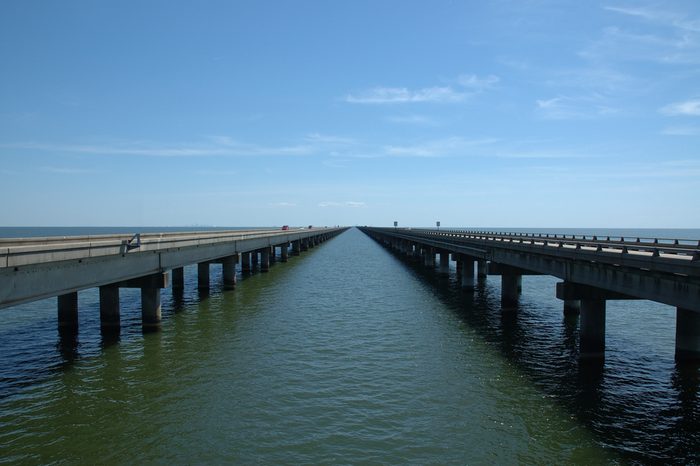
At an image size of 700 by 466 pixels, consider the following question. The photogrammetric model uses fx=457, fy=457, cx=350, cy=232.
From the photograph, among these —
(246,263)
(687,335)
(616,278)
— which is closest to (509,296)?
Result: (687,335)

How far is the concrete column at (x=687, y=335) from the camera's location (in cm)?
1812

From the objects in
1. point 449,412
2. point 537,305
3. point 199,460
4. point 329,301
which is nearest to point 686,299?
point 449,412

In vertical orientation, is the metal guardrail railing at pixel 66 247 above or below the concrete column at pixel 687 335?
above

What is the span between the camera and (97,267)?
18.8m

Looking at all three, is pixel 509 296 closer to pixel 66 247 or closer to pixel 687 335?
pixel 687 335

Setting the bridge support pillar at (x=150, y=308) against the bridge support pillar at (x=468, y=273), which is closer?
the bridge support pillar at (x=150, y=308)

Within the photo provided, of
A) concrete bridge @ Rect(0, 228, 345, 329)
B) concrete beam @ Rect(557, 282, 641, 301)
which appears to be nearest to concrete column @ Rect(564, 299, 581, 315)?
concrete beam @ Rect(557, 282, 641, 301)

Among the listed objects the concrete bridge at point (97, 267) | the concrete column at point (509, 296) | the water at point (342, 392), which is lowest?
the water at point (342, 392)

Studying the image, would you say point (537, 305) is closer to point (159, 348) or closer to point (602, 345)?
point (602, 345)

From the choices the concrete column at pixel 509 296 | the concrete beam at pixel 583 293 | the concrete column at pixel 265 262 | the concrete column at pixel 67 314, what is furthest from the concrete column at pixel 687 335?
the concrete column at pixel 265 262

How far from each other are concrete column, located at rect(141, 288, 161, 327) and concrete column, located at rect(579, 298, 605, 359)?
2098 centimetres

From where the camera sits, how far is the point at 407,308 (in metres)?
32.5

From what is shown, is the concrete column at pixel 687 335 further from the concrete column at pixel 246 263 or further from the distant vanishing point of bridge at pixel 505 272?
the concrete column at pixel 246 263

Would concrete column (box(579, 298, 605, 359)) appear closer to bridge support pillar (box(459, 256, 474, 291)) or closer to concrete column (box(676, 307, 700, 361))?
concrete column (box(676, 307, 700, 361))
